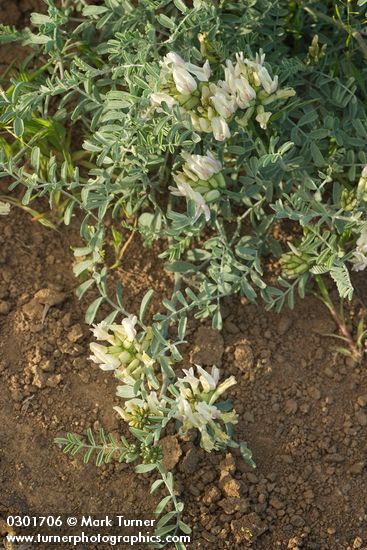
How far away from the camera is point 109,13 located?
12.2ft

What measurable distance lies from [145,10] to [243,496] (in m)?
1.99

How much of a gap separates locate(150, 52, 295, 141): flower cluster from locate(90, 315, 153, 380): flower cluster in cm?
78

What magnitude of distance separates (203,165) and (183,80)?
317 millimetres

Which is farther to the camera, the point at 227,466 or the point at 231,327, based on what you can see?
the point at 231,327

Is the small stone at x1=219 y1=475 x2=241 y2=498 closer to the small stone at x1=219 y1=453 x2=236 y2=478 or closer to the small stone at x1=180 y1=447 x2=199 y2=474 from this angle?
the small stone at x1=219 y1=453 x2=236 y2=478

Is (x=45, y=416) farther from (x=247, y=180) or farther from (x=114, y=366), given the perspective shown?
(x=247, y=180)

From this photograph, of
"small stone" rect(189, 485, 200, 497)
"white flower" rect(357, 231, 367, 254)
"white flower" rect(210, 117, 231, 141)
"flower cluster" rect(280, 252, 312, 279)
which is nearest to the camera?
"white flower" rect(210, 117, 231, 141)

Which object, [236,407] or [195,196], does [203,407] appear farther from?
[195,196]

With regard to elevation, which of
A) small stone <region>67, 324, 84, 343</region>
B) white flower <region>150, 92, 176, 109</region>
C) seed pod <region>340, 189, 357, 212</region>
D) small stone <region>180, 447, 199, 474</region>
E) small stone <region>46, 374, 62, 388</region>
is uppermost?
white flower <region>150, 92, 176, 109</region>

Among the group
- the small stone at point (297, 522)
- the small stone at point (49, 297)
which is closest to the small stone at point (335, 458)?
the small stone at point (297, 522)

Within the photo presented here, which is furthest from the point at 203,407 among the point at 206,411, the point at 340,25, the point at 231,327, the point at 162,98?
the point at 340,25

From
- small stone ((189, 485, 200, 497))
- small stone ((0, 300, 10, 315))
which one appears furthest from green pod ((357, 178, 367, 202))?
small stone ((0, 300, 10, 315))

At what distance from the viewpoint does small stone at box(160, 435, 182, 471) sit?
11.6 feet

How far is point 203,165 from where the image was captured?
3.36 meters
